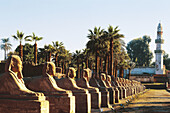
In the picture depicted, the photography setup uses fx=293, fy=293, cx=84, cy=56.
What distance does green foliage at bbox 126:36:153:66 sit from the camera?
11975cm

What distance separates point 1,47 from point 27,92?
295 ft

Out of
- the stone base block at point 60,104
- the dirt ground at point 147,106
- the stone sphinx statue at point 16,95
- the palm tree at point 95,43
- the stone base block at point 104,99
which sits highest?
the palm tree at point 95,43

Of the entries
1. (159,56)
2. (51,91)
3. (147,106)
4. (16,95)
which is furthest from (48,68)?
(159,56)

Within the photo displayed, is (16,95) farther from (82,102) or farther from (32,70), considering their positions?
(32,70)

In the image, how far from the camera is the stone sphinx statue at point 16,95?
35.1 ft

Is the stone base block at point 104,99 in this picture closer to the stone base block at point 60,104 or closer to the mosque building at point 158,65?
the stone base block at point 60,104

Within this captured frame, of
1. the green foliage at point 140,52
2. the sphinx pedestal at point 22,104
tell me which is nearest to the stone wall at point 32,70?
the sphinx pedestal at point 22,104

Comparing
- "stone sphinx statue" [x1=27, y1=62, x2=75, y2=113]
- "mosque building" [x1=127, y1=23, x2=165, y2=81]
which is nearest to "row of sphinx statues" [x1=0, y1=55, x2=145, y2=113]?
"stone sphinx statue" [x1=27, y1=62, x2=75, y2=113]

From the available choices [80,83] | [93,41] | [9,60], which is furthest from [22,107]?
[93,41]

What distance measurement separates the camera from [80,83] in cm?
1880

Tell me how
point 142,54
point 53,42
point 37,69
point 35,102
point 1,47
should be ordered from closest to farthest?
point 35,102 < point 37,69 < point 53,42 < point 1,47 < point 142,54

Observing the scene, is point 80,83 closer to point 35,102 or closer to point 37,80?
point 37,80

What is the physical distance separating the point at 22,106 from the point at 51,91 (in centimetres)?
302

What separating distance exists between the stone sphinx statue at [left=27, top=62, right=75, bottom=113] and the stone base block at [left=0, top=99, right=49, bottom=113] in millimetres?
2492
